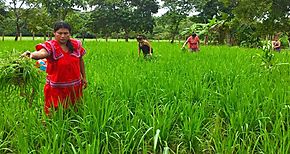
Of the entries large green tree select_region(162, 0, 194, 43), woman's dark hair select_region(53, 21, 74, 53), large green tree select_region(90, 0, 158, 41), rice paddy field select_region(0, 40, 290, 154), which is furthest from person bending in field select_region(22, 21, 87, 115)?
large green tree select_region(90, 0, 158, 41)

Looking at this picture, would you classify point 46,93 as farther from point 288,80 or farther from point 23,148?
point 288,80

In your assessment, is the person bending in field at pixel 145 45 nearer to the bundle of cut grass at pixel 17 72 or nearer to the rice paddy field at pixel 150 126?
the rice paddy field at pixel 150 126

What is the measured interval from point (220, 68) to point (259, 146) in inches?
112

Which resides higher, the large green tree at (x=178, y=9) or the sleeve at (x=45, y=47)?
the large green tree at (x=178, y=9)

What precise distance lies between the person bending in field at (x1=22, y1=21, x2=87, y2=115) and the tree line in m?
8.56

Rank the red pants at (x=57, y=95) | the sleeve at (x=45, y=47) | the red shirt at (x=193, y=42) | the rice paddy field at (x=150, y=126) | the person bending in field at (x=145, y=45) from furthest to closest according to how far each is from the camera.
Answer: the red shirt at (x=193, y=42) → the person bending in field at (x=145, y=45) → the red pants at (x=57, y=95) → the sleeve at (x=45, y=47) → the rice paddy field at (x=150, y=126)

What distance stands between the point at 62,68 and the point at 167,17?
85.5ft

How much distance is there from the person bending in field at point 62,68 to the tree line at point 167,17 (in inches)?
337

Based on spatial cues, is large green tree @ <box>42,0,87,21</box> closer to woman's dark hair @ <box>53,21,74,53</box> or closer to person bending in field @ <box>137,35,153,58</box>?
person bending in field @ <box>137,35,153,58</box>

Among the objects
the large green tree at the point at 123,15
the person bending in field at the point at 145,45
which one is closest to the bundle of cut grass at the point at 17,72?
the person bending in field at the point at 145,45

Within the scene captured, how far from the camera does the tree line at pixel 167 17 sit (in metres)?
15.9

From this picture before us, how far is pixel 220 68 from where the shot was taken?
17.2ft

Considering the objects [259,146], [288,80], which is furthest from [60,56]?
[288,80]

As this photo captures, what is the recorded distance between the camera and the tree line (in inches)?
627
